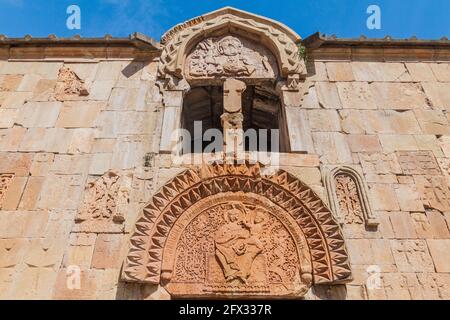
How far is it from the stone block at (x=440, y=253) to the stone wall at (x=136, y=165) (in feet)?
0.05

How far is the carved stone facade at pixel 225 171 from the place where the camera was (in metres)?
4.87

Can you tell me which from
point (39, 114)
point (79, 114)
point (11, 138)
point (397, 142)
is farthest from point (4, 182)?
point (397, 142)

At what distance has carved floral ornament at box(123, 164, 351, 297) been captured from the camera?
188 inches

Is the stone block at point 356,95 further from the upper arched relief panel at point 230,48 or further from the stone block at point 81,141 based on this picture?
the stone block at point 81,141

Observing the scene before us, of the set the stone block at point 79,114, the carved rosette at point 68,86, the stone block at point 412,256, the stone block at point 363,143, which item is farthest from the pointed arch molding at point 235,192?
the carved rosette at point 68,86

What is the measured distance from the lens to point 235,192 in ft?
18.1

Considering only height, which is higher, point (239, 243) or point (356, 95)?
point (356, 95)

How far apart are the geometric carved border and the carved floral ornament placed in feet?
1.07

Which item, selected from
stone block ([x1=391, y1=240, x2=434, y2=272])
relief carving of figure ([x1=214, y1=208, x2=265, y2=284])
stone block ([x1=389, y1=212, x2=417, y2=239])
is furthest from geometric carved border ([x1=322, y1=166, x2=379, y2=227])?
relief carving of figure ([x1=214, y1=208, x2=265, y2=284])

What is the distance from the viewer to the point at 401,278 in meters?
4.86

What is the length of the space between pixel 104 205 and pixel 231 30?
4.64m

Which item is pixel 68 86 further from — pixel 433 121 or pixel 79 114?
pixel 433 121
